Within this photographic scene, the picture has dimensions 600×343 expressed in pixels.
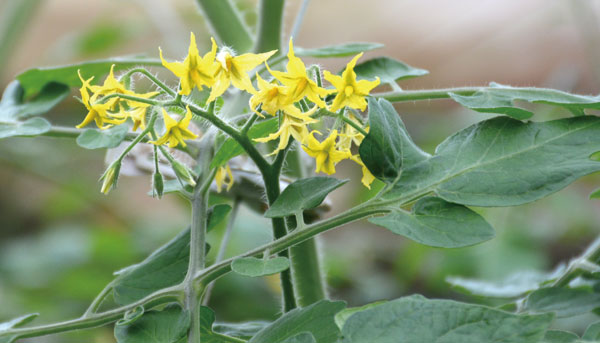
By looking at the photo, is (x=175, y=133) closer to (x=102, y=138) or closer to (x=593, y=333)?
(x=102, y=138)

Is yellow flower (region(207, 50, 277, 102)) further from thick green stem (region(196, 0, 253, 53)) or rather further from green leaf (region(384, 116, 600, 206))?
thick green stem (region(196, 0, 253, 53))

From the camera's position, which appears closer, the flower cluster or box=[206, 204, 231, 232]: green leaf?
the flower cluster

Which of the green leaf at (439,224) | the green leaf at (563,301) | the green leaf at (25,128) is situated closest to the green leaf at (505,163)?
the green leaf at (439,224)

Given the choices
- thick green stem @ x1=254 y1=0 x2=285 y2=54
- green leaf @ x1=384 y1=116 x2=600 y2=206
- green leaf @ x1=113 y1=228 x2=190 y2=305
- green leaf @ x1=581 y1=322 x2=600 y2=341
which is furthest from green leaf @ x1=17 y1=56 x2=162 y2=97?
green leaf @ x1=581 y1=322 x2=600 y2=341

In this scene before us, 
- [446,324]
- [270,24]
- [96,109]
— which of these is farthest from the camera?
[270,24]

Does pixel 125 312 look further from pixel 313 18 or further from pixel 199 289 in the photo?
pixel 313 18

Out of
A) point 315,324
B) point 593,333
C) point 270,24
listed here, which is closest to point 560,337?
point 593,333

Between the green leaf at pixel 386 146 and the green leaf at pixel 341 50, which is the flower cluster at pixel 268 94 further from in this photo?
the green leaf at pixel 341 50
